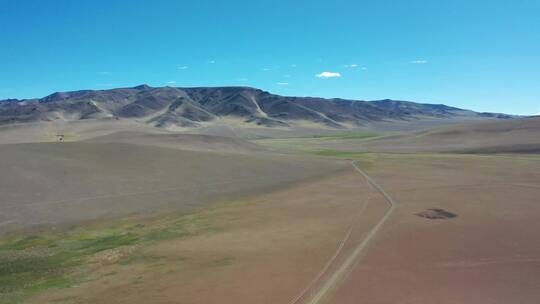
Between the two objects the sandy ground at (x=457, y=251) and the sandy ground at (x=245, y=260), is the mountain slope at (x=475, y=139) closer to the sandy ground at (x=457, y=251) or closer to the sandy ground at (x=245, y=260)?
the sandy ground at (x=457, y=251)

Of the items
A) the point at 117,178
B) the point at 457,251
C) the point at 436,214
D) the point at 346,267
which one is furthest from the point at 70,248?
the point at 436,214

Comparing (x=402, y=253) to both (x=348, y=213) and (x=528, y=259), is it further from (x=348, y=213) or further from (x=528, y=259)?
(x=348, y=213)

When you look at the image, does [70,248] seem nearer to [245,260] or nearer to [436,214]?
[245,260]

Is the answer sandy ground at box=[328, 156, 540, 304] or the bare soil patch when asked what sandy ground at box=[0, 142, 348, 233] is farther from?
the bare soil patch

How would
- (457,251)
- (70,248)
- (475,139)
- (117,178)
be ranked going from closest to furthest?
(457,251) → (70,248) → (117,178) → (475,139)

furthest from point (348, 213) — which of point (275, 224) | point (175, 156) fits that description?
point (175, 156)

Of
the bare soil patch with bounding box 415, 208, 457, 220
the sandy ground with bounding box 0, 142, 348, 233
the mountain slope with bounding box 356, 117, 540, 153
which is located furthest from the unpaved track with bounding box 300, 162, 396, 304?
the mountain slope with bounding box 356, 117, 540, 153

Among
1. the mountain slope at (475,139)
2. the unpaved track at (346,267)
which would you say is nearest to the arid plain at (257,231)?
the unpaved track at (346,267)
